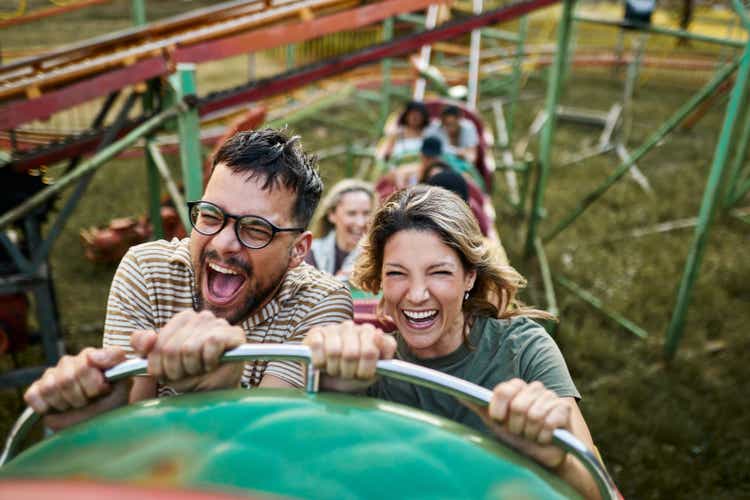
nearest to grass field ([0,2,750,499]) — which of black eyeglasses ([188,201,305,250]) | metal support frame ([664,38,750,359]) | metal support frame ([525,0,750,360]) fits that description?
metal support frame ([525,0,750,360])

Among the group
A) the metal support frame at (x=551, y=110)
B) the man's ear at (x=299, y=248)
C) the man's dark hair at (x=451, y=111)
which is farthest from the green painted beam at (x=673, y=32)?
the man's ear at (x=299, y=248)

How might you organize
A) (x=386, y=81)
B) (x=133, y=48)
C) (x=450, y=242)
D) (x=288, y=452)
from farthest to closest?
(x=386, y=81) < (x=133, y=48) < (x=450, y=242) < (x=288, y=452)

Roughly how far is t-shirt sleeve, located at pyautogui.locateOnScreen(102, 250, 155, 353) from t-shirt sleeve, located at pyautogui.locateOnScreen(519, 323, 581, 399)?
0.82 m

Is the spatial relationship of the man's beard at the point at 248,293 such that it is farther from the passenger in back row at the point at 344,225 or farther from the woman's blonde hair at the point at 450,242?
the passenger in back row at the point at 344,225

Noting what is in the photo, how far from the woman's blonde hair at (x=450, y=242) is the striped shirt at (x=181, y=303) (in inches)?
8.8

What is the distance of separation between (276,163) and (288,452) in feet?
2.37

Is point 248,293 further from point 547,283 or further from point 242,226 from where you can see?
point 547,283

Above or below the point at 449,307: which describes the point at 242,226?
above

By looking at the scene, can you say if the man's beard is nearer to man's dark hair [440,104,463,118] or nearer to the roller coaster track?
the roller coaster track

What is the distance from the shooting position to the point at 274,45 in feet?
10.9

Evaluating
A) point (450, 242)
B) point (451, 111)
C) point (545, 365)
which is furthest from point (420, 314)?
point (451, 111)

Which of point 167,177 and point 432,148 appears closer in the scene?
point 167,177

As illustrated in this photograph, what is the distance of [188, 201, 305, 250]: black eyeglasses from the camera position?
4.30 ft

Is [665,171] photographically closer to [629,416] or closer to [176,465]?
[629,416]
